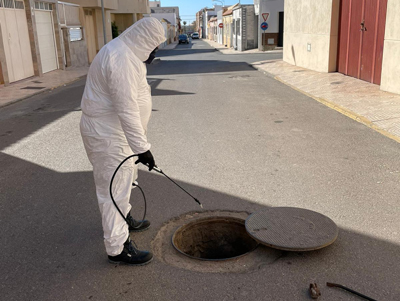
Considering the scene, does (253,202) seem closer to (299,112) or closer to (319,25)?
(299,112)

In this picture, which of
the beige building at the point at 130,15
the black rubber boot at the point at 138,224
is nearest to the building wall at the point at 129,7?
the beige building at the point at 130,15

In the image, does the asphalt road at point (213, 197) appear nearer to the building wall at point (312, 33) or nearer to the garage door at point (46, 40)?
the building wall at point (312, 33)

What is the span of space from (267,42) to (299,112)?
27.4 metres

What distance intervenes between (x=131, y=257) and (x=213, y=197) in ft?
5.18

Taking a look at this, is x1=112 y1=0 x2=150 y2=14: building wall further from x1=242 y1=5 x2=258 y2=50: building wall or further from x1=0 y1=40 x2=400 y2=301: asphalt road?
x1=0 y1=40 x2=400 y2=301: asphalt road

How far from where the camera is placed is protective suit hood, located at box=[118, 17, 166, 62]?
3.18m

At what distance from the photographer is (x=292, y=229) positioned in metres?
3.81

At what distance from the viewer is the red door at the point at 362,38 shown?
12.6m

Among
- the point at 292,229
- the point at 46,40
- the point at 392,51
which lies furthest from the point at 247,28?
the point at 292,229

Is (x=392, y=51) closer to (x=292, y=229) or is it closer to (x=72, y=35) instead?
(x=292, y=229)

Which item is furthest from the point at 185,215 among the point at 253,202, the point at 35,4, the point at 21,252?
the point at 35,4

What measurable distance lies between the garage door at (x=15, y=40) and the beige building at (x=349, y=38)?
1195 centimetres

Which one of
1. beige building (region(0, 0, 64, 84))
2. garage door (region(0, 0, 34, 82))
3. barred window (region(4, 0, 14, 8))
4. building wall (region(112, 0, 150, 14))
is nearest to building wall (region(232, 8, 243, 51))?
building wall (region(112, 0, 150, 14))

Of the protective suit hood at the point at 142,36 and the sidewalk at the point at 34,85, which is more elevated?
the protective suit hood at the point at 142,36
